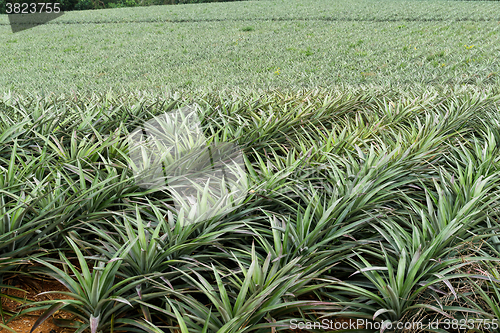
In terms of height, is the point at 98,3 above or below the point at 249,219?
above

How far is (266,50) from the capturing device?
36.4ft

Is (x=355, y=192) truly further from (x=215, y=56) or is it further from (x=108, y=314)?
(x=215, y=56)

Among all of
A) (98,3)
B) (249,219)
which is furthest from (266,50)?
(98,3)

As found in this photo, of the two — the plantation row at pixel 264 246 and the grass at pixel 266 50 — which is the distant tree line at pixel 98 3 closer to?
the grass at pixel 266 50

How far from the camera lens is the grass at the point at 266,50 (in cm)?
766

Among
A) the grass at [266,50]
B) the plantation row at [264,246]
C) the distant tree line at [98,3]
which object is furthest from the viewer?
the distant tree line at [98,3]

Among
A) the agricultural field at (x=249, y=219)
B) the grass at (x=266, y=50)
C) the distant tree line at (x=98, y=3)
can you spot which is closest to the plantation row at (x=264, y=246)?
the agricultural field at (x=249, y=219)

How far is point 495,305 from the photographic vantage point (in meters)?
1.38

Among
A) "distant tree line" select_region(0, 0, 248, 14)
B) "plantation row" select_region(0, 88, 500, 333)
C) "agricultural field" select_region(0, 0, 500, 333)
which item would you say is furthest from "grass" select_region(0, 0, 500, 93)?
"distant tree line" select_region(0, 0, 248, 14)

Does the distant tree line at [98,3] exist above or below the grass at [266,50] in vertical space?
above

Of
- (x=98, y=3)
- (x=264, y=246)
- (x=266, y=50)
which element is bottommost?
(x=266, y=50)

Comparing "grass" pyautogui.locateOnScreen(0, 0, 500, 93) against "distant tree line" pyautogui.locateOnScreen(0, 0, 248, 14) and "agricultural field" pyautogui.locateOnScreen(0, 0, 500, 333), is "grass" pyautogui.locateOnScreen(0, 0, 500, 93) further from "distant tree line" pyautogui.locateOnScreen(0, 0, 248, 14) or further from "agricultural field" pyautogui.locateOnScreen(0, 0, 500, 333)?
"distant tree line" pyautogui.locateOnScreen(0, 0, 248, 14)

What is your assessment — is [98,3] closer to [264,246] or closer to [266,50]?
[266,50]

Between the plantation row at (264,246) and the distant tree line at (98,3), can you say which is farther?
the distant tree line at (98,3)
